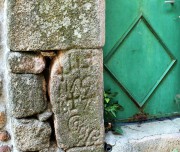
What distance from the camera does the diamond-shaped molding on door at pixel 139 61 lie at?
2492 mm

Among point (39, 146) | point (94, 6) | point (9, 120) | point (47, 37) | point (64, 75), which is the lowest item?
point (39, 146)

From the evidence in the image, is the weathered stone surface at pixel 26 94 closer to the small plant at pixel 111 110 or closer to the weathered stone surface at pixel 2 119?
the weathered stone surface at pixel 2 119

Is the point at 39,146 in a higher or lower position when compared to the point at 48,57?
lower

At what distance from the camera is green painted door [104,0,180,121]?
8.08 feet

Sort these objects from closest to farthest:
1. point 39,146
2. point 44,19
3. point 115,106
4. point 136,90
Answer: point 44,19, point 39,146, point 115,106, point 136,90

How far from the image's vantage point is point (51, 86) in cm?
206

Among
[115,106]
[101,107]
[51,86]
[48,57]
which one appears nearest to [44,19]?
[48,57]

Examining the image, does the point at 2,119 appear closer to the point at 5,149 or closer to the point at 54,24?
the point at 5,149

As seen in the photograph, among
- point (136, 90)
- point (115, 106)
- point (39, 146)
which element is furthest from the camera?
point (136, 90)

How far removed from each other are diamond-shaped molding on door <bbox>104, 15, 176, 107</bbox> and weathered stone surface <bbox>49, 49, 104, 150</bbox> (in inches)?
14.8

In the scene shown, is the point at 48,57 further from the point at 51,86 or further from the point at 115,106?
the point at 115,106

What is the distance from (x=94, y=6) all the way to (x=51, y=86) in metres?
0.53

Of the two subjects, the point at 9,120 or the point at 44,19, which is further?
the point at 9,120

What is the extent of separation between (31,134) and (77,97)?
354mm
